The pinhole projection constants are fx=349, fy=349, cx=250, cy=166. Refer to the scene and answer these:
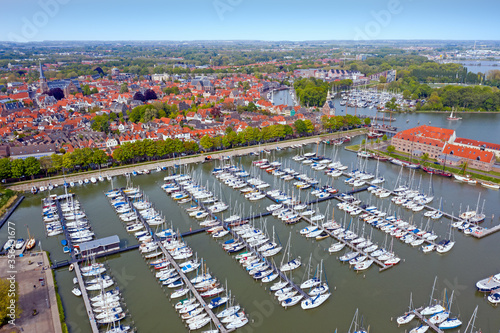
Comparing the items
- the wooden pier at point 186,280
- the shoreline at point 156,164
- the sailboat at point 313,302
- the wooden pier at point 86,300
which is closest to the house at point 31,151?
the shoreline at point 156,164

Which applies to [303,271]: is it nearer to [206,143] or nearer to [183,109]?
[206,143]

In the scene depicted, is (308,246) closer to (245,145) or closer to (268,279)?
(268,279)

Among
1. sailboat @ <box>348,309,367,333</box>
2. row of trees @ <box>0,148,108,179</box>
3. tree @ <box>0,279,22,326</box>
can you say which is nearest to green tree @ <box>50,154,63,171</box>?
row of trees @ <box>0,148,108,179</box>

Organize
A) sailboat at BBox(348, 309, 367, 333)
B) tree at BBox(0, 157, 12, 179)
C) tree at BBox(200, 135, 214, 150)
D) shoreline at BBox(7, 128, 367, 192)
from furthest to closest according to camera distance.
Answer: tree at BBox(200, 135, 214, 150) → shoreline at BBox(7, 128, 367, 192) → tree at BBox(0, 157, 12, 179) → sailboat at BBox(348, 309, 367, 333)

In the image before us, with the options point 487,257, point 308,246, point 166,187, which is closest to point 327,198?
point 308,246

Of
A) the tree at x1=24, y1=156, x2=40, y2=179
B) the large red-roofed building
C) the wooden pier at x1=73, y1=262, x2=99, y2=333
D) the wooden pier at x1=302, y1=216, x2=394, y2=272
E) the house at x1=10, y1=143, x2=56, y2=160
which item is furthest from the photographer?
the house at x1=10, y1=143, x2=56, y2=160

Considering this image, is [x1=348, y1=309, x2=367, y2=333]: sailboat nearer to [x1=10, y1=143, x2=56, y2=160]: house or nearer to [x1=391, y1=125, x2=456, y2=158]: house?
[x1=391, y1=125, x2=456, y2=158]: house
